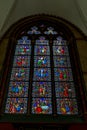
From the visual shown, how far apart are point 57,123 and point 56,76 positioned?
6.25ft

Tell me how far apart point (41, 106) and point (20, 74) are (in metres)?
1.45

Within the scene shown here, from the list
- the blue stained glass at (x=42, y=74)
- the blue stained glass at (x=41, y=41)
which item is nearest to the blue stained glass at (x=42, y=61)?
the blue stained glass at (x=42, y=74)

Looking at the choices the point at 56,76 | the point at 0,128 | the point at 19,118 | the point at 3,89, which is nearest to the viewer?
the point at 0,128

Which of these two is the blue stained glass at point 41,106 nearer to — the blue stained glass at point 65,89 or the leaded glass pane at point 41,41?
the blue stained glass at point 65,89

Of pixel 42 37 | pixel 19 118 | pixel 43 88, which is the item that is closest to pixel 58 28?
pixel 42 37

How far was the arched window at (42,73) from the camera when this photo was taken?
244 inches

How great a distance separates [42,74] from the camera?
7.15 metres

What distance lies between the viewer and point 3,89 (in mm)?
6543

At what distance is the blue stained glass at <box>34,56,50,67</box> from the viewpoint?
24.6ft

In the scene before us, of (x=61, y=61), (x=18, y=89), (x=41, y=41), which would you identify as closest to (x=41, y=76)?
(x=18, y=89)

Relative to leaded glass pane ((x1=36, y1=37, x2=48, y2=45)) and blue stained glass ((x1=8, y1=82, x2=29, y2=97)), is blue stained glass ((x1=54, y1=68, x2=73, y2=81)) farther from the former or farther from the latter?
leaded glass pane ((x1=36, y1=37, x2=48, y2=45))

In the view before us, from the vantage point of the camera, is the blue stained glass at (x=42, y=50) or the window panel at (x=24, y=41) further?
the window panel at (x=24, y=41)

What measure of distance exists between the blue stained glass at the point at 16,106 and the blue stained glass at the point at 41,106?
251 mm

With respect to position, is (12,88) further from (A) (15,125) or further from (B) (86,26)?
(B) (86,26)
